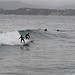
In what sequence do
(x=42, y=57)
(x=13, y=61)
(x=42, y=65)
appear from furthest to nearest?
(x=42, y=57) → (x=13, y=61) → (x=42, y=65)

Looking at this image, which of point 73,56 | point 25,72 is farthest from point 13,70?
point 73,56

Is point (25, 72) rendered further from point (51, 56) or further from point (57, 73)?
point (51, 56)

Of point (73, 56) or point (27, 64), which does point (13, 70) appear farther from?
point (73, 56)

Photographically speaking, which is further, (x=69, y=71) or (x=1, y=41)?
(x=1, y=41)

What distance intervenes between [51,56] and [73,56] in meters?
2.27

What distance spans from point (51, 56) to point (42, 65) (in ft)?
17.6

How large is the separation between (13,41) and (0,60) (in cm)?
1853

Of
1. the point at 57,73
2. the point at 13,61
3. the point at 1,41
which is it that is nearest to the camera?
the point at 57,73

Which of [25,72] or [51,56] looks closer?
[25,72]

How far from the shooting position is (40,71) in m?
22.8

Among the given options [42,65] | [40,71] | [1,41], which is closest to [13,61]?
[42,65]

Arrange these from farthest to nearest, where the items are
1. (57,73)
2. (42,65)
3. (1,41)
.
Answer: (1,41), (42,65), (57,73)

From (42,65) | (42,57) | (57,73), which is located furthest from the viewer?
(42,57)

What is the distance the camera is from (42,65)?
82.8 ft
